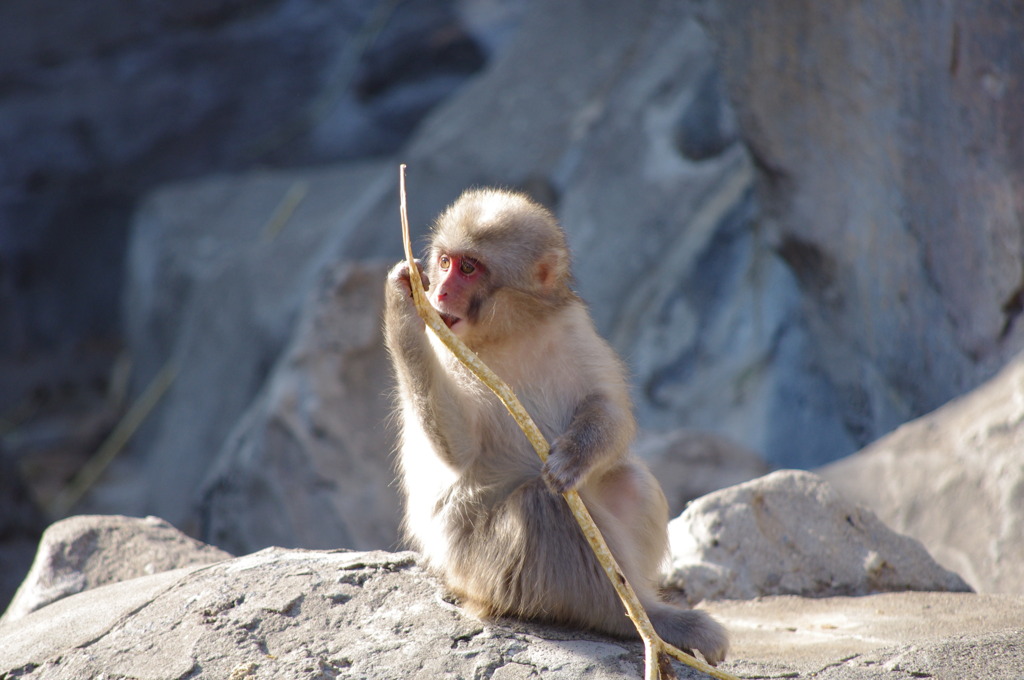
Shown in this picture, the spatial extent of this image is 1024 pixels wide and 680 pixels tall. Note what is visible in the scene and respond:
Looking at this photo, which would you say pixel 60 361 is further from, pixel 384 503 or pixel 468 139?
pixel 384 503

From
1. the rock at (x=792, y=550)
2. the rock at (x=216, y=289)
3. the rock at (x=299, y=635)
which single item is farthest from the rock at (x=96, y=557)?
the rock at (x=216, y=289)

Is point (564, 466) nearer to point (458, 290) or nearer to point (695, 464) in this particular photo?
point (458, 290)

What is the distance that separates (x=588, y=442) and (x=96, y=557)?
6.89 ft

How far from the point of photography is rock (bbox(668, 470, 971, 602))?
12.9 feet

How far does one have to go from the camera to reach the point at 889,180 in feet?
16.8

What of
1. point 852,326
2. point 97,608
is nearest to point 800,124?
point 852,326

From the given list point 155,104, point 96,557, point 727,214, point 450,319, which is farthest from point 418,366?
point 155,104

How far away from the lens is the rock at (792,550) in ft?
12.9

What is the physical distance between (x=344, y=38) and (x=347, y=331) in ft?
22.1

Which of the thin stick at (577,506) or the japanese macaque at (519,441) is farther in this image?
the japanese macaque at (519,441)

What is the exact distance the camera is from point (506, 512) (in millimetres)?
2832

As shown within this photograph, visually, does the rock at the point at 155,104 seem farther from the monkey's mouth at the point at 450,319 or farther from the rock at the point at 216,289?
the monkey's mouth at the point at 450,319

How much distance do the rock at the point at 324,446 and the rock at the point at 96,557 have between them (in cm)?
215

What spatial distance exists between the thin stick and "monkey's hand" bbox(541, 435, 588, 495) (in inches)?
0.9
